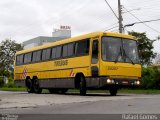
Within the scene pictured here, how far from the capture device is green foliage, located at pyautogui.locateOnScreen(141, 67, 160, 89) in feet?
108

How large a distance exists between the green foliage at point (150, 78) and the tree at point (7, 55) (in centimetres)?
4924

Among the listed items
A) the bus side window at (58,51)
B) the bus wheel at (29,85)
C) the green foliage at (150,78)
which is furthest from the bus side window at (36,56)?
the green foliage at (150,78)

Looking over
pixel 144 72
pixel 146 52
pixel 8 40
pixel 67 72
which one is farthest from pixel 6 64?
pixel 67 72

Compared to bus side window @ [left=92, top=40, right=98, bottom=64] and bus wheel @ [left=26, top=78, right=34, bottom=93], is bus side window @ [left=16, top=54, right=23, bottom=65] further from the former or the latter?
bus side window @ [left=92, top=40, right=98, bottom=64]

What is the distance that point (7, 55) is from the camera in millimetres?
83375

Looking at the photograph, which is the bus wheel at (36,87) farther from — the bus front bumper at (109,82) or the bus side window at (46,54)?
the bus front bumper at (109,82)

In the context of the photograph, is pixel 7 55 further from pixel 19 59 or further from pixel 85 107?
pixel 85 107

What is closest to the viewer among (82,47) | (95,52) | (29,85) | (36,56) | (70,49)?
(95,52)

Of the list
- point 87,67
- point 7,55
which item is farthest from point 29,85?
point 7,55

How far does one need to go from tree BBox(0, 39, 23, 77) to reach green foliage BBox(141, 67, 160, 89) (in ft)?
162

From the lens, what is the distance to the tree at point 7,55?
81.1 metres

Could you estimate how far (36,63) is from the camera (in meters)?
30.9

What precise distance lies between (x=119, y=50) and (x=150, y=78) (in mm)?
10500

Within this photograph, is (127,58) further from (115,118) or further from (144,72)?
(115,118)
